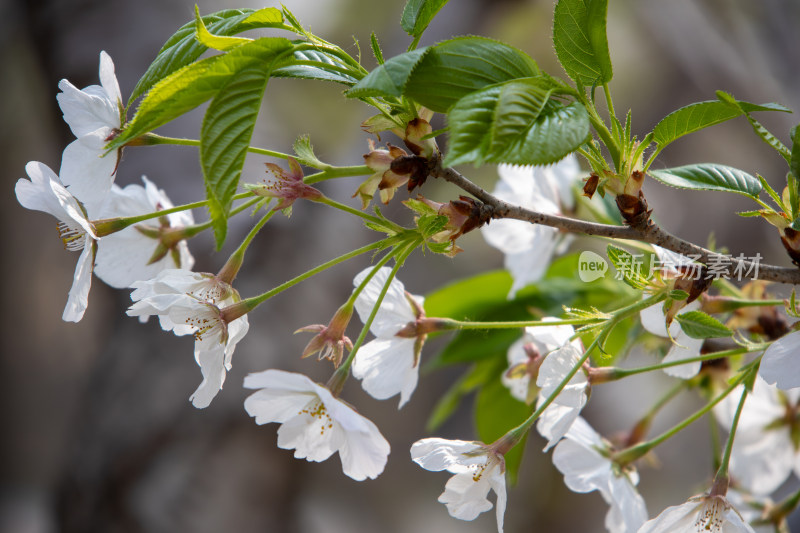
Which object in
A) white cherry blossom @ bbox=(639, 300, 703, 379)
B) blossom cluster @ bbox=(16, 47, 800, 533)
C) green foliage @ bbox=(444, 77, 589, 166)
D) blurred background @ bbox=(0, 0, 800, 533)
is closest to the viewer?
green foliage @ bbox=(444, 77, 589, 166)

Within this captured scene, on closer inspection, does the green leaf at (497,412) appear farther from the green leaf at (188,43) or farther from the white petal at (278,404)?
the green leaf at (188,43)

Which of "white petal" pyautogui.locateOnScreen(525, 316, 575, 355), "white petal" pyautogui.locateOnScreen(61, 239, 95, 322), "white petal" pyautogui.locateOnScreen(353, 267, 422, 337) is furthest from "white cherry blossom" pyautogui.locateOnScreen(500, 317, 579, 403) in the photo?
"white petal" pyautogui.locateOnScreen(61, 239, 95, 322)

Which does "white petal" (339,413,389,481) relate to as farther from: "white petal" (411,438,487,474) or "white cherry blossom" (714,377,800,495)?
"white cherry blossom" (714,377,800,495)

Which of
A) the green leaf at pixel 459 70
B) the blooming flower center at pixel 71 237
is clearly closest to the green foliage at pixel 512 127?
the green leaf at pixel 459 70

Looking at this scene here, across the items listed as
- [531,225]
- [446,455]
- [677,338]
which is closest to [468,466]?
[446,455]

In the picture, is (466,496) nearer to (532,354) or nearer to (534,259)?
(532,354)
